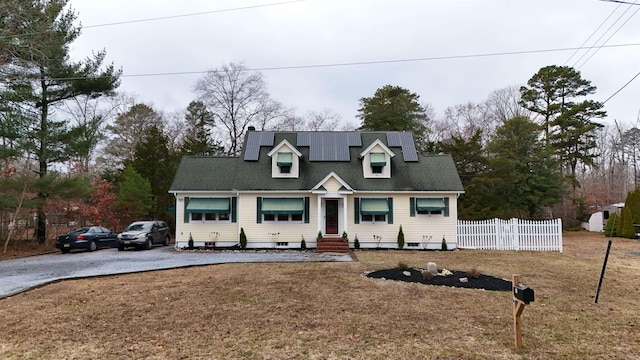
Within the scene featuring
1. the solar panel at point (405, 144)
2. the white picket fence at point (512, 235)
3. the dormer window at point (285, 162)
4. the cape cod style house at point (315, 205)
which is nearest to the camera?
the white picket fence at point (512, 235)

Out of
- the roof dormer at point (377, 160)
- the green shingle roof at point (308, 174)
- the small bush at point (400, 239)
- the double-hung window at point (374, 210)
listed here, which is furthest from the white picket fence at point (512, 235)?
the roof dormer at point (377, 160)

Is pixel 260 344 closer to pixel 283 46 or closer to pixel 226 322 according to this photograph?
pixel 226 322

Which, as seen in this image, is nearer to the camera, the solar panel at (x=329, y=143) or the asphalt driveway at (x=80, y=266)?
the asphalt driveway at (x=80, y=266)

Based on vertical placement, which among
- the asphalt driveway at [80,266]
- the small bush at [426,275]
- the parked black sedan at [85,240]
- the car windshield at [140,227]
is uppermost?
the car windshield at [140,227]

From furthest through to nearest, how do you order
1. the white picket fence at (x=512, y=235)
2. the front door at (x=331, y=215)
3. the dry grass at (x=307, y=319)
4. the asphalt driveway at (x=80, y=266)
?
the front door at (x=331, y=215)
the white picket fence at (x=512, y=235)
the asphalt driveway at (x=80, y=266)
the dry grass at (x=307, y=319)

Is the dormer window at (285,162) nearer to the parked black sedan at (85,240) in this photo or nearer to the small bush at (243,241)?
the small bush at (243,241)

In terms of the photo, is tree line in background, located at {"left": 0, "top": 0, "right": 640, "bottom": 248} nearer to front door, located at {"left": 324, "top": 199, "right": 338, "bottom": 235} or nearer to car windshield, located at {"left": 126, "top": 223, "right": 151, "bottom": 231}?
car windshield, located at {"left": 126, "top": 223, "right": 151, "bottom": 231}

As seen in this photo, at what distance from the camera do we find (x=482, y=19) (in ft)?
40.5

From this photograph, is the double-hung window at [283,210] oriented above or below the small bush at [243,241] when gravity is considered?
above

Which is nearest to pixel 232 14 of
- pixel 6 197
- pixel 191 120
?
pixel 6 197

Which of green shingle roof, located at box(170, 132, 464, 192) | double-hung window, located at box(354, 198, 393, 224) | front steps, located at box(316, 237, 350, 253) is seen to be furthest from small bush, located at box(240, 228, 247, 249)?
double-hung window, located at box(354, 198, 393, 224)

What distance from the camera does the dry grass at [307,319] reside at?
17.2 feet

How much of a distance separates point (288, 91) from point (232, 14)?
2566 centimetres

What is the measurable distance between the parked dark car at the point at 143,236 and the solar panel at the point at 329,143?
9344mm
